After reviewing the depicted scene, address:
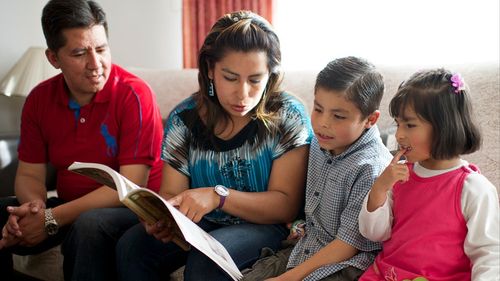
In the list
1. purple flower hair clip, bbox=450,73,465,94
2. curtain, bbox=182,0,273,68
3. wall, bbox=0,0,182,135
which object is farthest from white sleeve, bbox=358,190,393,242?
wall, bbox=0,0,182,135

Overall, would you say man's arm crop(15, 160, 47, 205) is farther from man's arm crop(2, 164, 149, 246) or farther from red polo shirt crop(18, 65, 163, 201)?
man's arm crop(2, 164, 149, 246)

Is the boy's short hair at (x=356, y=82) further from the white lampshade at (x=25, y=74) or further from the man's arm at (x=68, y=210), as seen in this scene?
the white lampshade at (x=25, y=74)

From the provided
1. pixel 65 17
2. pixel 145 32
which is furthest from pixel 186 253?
pixel 145 32

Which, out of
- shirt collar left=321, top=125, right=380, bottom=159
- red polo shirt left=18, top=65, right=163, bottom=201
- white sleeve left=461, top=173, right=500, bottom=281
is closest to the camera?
white sleeve left=461, top=173, right=500, bottom=281

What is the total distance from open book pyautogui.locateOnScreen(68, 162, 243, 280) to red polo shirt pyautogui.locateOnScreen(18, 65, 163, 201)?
365 mm

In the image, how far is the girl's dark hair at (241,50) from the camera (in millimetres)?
1504

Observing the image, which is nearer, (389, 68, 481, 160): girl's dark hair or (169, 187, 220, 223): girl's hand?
(389, 68, 481, 160): girl's dark hair

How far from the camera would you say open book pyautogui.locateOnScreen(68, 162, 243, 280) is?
49.2 inches

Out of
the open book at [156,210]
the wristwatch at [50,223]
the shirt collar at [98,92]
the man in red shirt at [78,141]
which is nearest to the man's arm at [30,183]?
the man in red shirt at [78,141]

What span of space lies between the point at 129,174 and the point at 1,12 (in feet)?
5.93

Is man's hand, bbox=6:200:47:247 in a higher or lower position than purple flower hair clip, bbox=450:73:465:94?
lower

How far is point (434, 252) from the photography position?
119 centimetres

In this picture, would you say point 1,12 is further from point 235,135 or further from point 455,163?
point 455,163

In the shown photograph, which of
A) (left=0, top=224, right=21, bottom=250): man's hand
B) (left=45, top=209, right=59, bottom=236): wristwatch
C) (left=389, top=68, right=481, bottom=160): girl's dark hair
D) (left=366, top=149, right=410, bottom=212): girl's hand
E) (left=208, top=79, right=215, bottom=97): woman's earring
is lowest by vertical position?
(left=0, top=224, right=21, bottom=250): man's hand
